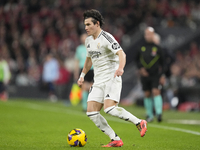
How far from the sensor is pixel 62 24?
2314 centimetres

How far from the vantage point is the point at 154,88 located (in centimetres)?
1060

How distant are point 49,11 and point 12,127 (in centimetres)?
1622

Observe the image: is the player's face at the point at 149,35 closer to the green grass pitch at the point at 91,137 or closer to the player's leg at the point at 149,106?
the player's leg at the point at 149,106

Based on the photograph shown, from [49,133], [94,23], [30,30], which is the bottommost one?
[49,133]

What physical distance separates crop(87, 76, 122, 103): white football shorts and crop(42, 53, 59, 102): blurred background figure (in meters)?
13.2

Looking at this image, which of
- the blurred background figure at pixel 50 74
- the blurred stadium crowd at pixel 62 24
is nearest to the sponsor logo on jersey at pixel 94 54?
the blurred stadium crowd at pixel 62 24

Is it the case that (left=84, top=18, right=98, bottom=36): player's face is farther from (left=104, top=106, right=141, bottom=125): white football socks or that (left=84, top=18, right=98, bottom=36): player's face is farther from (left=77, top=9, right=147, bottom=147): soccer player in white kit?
(left=104, top=106, right=141, bottom=125): white football socks

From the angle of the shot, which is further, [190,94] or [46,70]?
[46,70]

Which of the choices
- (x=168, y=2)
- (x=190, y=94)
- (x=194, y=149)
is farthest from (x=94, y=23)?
(x=168, y=2)

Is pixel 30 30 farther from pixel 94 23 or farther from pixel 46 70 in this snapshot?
pixel 94 23

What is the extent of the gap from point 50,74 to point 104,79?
44.0 feet

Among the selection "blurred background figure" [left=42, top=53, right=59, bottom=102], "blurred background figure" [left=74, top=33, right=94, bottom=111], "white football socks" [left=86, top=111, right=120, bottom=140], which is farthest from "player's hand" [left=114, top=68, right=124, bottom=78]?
"blurred background figure" [left=42, top=53, right=59, bottom=102]

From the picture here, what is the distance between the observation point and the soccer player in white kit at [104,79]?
19.6 ft

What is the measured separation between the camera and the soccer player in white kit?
19.6 ft
